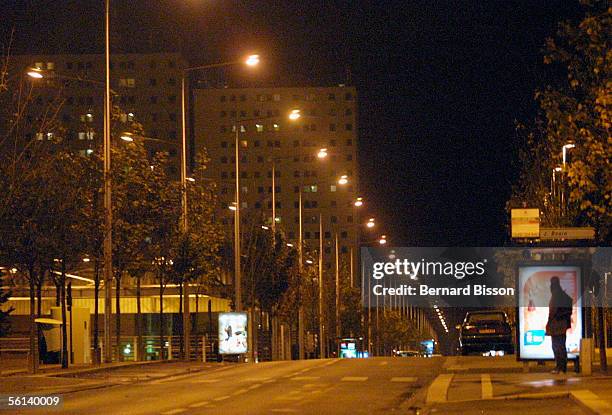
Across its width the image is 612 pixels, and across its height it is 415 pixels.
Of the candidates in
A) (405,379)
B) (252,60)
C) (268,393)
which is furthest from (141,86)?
(268,393)

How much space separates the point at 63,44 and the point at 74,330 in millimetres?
160199

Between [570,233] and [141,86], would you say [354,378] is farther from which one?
[141,86]

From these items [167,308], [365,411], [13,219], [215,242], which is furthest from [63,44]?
[365,411]

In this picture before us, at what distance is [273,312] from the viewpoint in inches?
2714

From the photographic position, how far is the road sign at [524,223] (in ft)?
86.1

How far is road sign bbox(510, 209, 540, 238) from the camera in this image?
26.2 meters

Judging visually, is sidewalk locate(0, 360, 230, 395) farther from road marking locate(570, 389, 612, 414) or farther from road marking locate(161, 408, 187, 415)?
road marking locate(570, 389, 612, 414)

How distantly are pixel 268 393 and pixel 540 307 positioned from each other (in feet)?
22.7

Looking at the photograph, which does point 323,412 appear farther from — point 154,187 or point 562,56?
point 154,187

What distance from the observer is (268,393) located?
23328 millimetres

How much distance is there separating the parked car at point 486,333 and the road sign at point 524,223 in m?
20.5

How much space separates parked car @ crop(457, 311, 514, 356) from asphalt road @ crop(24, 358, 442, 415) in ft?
44.5

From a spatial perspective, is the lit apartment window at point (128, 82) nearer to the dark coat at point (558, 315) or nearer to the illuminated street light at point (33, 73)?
the illuminated street light at point (33, 73)

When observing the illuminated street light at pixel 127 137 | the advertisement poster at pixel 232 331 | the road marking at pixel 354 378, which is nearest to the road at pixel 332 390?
the road marking at pixel 354 378
